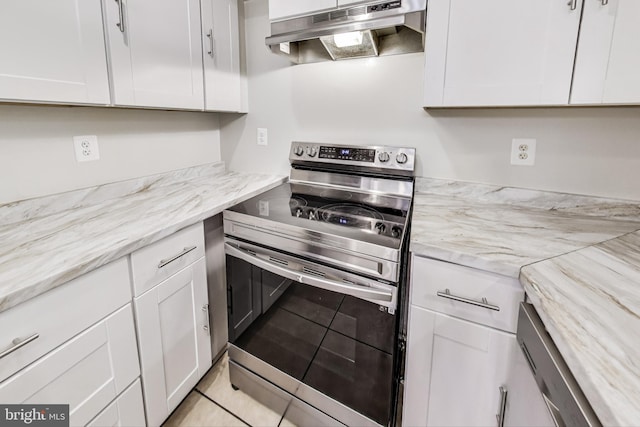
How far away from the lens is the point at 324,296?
113cm

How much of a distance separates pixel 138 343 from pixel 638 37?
180 centimetres

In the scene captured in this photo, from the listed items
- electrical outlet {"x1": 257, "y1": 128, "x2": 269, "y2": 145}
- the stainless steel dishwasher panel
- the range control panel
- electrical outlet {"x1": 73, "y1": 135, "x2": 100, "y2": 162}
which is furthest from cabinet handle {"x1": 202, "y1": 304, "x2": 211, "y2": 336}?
the stainless steel dishwasher panel

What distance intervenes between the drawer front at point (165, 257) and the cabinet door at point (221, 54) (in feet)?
2.48

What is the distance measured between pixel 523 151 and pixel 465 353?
36.5 inches

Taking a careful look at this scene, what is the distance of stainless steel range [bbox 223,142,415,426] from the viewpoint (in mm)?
1046

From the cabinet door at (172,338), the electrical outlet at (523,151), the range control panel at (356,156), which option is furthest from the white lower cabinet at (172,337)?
the electrical outlet at (523,151)

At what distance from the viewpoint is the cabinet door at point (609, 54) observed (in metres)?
0.92

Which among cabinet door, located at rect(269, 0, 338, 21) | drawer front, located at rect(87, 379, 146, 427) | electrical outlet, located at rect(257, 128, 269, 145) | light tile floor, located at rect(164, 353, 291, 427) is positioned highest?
cabinet door, located at rect(269, 0, 338, 21)

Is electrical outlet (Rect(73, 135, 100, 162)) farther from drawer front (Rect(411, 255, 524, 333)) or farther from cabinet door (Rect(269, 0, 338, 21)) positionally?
drawer front (Rect(411, 255, 524, 333))

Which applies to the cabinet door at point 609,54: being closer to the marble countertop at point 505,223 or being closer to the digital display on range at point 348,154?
the marble countertop at point 505,223

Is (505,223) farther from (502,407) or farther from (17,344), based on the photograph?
(17,344)

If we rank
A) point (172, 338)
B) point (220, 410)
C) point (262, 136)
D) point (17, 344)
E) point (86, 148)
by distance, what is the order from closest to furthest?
point (17, 344) < point (172, 338) < point (86, 148) < point (220, 410) < point (262, 136)

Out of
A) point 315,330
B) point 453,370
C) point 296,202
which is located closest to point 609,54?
point 453,370
